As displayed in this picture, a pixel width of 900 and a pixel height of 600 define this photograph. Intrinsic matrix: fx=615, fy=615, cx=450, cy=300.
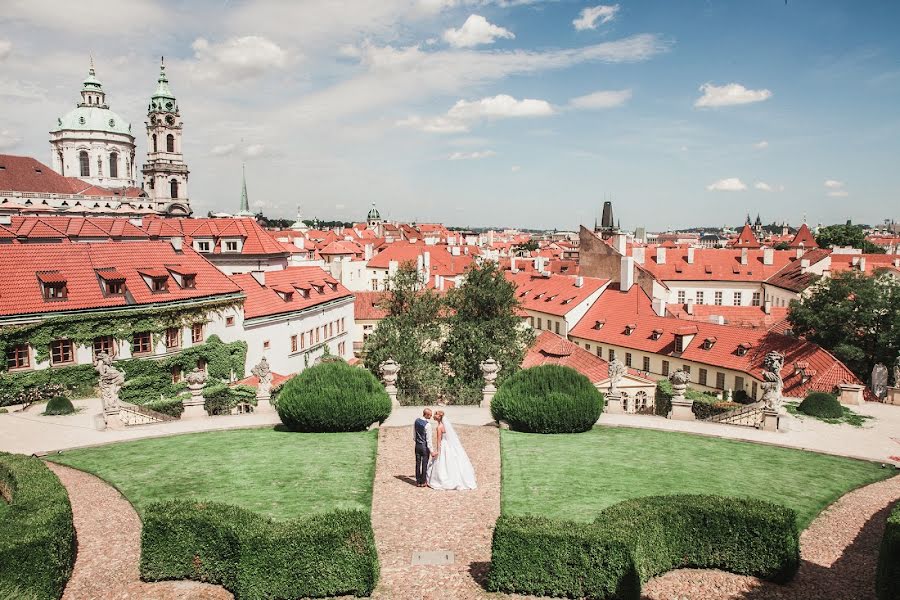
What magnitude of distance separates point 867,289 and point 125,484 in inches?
1476

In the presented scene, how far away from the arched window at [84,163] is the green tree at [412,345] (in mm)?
96919

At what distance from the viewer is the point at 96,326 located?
29.7 meters

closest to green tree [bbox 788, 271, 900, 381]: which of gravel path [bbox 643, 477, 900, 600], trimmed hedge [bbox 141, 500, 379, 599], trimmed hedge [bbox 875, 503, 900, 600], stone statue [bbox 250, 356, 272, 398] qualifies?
gravel path [bbox 643, 477, 900, 600]

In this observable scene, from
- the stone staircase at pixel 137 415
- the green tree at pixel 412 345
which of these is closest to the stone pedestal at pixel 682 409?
the green tree at pixel 412 345

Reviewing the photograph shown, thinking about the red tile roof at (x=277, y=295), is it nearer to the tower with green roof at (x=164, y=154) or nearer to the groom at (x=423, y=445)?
the groom at (x=423, y=445)

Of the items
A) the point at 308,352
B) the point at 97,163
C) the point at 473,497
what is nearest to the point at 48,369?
the point at 308,352

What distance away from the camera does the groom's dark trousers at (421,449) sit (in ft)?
45.1

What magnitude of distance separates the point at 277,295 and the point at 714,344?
90.3 ft

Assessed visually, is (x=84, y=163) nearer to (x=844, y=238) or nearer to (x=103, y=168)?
(x=103, y=168)

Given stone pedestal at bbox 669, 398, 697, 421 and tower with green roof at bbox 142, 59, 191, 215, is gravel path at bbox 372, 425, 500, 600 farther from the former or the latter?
tower with green roof at bbox 142, 59, 191, 215

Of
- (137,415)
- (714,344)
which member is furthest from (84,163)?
(714,344)

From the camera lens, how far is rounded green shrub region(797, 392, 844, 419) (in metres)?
24.4

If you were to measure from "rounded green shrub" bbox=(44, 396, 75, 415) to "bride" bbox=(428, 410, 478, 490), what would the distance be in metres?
19.2

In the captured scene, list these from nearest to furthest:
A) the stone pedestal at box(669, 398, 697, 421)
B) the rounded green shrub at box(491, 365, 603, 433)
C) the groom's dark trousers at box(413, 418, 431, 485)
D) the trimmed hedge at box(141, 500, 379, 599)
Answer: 1. the trimmed hedge at box(141, 500, 379, 599)
2. the groom's dark trousers at box(413, 418, 431, 485)
3. the rounded green shrub at box(491, 365, 603, 433)
4. the stone pedestal at box(669, 398, 697, 421)
